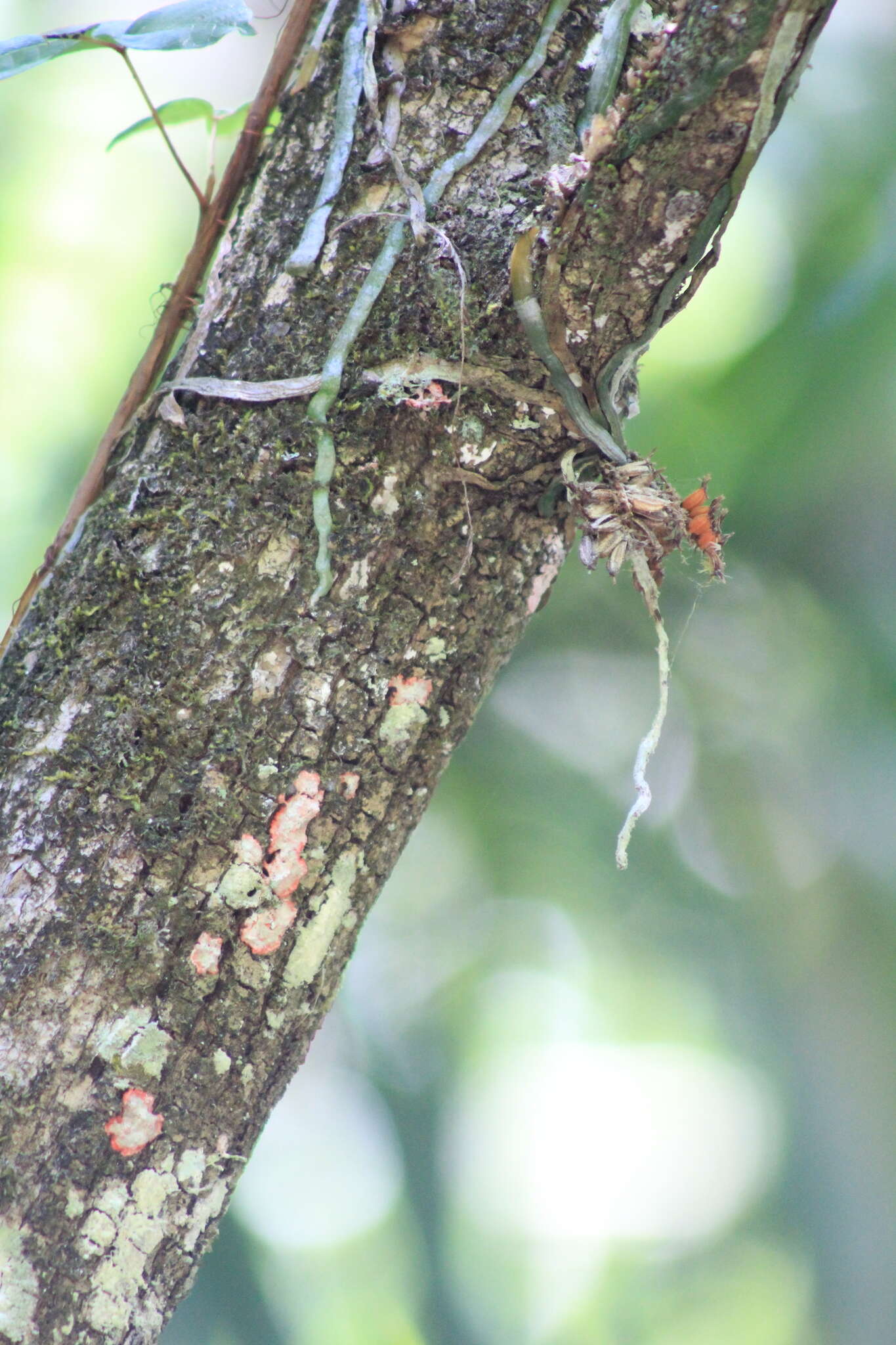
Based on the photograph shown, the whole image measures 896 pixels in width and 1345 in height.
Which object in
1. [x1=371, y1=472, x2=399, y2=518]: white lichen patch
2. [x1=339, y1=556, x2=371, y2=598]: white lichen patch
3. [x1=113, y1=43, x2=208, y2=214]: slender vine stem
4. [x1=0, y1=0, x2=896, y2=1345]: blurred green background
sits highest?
[x1=113, y1=43, x2=208, y2=214]: slender vine stem

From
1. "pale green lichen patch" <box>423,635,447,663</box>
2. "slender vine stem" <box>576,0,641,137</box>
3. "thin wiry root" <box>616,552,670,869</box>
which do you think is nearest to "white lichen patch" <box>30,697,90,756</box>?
"pale green lichen patch" <box>423,635,447,663</box>

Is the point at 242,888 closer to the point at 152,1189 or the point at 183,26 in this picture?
the point at 152,1189

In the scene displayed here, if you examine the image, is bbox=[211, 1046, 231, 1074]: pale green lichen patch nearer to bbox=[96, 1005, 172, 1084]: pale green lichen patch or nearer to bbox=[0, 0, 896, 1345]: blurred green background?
bbox=[96, 1005, 172, 1084]: pale green lichen patch

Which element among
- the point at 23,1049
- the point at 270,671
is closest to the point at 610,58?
the point at 270,671

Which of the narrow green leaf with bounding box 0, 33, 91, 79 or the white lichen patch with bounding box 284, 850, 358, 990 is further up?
the narrow green leaf with bounding box 0, 33, 91, 79

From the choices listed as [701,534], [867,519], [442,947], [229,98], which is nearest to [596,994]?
[442,947]

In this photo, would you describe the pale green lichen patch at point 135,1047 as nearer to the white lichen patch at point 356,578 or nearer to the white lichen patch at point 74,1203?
the white lichen patch at point 74,1203
